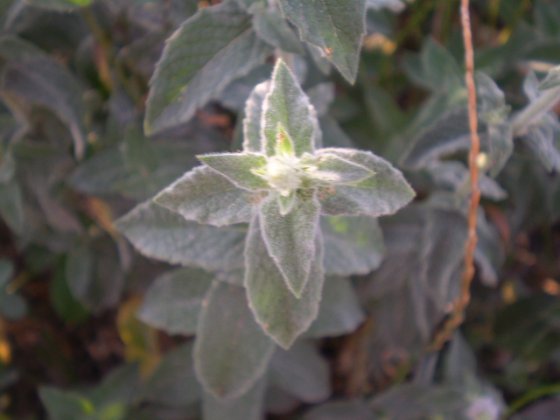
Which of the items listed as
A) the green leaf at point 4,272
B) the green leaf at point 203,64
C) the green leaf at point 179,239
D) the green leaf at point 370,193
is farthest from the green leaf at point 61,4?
the green leaf at point 4,272

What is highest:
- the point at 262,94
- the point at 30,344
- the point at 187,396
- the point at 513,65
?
the point at 262,94

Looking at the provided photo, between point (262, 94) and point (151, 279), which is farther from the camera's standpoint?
point (151, 279)

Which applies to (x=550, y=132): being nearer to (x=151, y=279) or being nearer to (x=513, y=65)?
(x=513, y=65)

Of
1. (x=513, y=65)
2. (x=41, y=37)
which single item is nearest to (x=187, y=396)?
(x=41, y=37)

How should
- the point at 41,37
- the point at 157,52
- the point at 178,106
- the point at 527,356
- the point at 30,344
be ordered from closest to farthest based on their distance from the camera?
the point at 178,106 → the point at 157,52 → the point at 41,37 → the point at 527,356 → the point at 30,344

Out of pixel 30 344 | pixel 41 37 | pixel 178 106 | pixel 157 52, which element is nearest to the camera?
pixel 178 106

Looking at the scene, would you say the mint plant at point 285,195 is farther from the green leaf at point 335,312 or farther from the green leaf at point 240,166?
the green leaf at point 335,312

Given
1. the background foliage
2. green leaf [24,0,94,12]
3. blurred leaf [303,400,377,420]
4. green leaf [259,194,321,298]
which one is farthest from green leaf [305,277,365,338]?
green leaf [24,0,94,12]

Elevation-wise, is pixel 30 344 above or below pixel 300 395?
below
